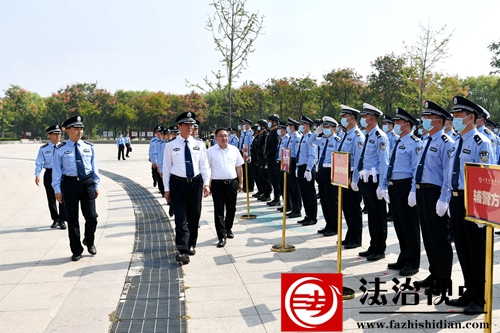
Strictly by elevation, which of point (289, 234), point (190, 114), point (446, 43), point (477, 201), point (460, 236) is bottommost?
point (289, 234)

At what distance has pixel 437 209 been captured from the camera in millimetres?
5031

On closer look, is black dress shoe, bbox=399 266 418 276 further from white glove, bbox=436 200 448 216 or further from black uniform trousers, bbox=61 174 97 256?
black uniform trousers, bbox=61 174 97 256

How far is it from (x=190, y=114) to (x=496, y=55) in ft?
109

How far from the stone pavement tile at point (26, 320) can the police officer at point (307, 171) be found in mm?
5784

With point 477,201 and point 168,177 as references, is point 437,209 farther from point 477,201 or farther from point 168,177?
point 168,177

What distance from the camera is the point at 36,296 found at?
534 centimetres

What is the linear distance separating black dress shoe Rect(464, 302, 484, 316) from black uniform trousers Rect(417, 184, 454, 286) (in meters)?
0.60

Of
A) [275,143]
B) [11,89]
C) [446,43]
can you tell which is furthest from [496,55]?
[11,89]

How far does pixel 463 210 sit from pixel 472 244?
0.35 metres

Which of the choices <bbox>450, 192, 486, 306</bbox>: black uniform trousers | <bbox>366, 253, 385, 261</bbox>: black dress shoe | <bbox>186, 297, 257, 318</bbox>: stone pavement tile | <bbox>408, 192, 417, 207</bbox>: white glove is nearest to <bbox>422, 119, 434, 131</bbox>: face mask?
<bbox>408, 192, 417, 207</bbox>: white glove

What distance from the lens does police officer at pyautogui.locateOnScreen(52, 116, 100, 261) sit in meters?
6.96

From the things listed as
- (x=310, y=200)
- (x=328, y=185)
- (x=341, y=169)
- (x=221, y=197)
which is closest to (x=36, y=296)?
(x=221, y=197)

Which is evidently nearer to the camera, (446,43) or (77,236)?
(77,236)

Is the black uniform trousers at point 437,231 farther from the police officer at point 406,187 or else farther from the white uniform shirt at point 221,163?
the white uniform shirt at point 221,163
